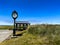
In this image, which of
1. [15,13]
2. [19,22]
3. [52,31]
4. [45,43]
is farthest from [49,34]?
[19,22]

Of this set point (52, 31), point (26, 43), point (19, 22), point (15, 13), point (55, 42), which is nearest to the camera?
point (55, 42)

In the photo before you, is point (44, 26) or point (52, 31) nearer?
point (52, 31)

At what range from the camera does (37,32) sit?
1202cm

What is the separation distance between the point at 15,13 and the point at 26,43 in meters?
7.84

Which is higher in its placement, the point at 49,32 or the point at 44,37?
the point at 49,32

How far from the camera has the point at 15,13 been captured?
17.3 m

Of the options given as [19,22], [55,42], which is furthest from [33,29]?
[19,22]

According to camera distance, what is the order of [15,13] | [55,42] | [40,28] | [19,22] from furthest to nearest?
[19,22] → [15,13] → [40,28] → [55,42]

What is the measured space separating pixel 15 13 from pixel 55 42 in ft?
29.1

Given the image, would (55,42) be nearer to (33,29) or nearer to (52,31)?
(52,31)

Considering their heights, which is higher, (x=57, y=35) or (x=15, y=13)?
(x=15, y=13)

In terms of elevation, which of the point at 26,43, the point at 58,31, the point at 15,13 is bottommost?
the point at 26,43

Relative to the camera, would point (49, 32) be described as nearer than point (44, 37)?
No

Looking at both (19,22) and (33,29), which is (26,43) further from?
(19,22)
